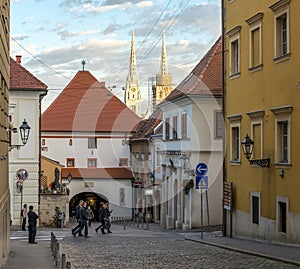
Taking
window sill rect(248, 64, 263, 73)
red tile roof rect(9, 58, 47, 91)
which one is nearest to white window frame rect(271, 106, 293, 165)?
window sill rect(248, 64, 263, 73)

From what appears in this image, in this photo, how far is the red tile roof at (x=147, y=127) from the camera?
6117cm

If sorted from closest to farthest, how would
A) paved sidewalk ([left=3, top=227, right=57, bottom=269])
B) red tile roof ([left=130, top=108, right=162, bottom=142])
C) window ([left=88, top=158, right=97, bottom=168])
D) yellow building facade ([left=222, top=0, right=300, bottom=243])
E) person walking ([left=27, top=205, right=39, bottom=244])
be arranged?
paved sidewalk ([left=3, top=227, right=57, bottom=269]) → yellow building facade ([left=222, top=0, right=300, bottom=243]) → person walking ([left=27, top=205, right=39, bottom=244]) → red tile roof ([left=130, top=108, right=162, bottom=142]) → window ([left=88, top=158, right=97, bottom=168])

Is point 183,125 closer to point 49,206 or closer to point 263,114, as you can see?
A: point 49,206

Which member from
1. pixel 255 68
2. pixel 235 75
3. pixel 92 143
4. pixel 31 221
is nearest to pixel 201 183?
pixel 255 68

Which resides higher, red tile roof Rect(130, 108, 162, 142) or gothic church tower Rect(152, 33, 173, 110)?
gothic church tower Rect(152, 33, 173, 110)

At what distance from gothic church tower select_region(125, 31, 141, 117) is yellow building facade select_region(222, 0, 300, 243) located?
4206 inches

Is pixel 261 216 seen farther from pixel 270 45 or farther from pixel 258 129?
pixel 270 45

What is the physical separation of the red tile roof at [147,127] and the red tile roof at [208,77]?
17278 mm

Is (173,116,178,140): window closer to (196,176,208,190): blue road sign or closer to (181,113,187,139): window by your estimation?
(181,113,187,139): window

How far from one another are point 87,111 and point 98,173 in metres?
7.72

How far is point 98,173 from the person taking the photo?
65.5 m

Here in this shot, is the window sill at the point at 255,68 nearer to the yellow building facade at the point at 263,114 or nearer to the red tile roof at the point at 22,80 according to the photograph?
the yellow building facade at the point at 263,114

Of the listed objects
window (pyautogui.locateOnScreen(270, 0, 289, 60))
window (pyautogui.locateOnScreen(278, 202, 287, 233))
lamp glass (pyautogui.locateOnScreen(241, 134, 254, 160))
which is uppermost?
window (pyautogui.locateOnScreen(270, 0, 289, 60))

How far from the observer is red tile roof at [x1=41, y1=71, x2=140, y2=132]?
6812 cm
